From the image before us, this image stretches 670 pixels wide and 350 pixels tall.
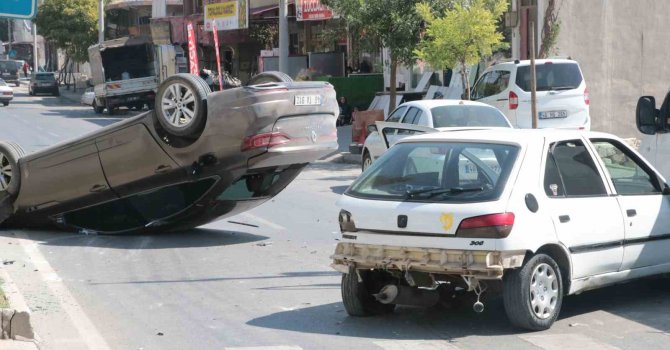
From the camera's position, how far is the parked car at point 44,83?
2635 inches

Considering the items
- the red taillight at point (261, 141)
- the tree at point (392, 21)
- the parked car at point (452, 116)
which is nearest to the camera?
the red taillight at point (261, 141)

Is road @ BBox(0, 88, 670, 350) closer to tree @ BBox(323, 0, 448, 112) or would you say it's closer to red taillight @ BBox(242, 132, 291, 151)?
red taillight @ BBox(242, 132, 291, 151)

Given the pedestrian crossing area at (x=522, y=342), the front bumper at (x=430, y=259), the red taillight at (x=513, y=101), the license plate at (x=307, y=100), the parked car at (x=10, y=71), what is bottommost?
the pedestrian crossing area at (x=522, y=342)

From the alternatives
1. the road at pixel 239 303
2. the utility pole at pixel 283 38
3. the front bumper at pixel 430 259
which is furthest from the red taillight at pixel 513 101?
the front bumper at pixel 430 259

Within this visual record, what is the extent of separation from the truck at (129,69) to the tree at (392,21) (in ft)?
74.5

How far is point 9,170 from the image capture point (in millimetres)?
13875

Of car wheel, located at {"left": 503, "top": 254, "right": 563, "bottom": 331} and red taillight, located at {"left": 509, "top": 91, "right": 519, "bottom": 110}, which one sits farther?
red taillight, located at {"left": 509, "top": 91, "right": 519, "bottom": 110}

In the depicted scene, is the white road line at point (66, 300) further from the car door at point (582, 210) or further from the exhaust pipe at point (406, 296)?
the car door at point (582, 210)

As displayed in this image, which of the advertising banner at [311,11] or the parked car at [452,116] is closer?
the parked car at [452,116]

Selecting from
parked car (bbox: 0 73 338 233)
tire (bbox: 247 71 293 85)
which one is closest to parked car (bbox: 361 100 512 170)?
tire (bbox: 247 71 293 85)

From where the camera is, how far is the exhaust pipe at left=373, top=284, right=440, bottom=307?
820 cm

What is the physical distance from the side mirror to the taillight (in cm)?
346

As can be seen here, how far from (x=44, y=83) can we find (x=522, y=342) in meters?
63.2

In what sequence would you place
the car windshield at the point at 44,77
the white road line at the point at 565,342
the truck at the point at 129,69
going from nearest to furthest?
the white road line at the point at 565,342, the truck at the point at 129,69, the car windshield at the point at 44,77
